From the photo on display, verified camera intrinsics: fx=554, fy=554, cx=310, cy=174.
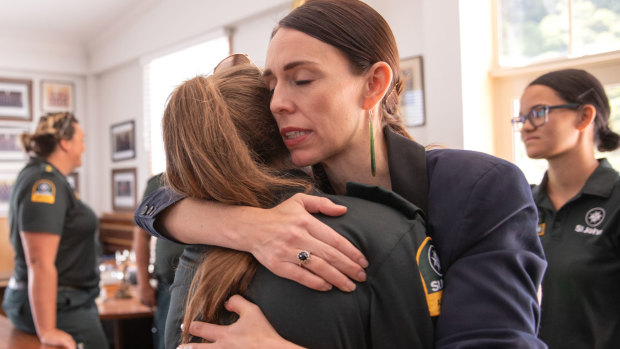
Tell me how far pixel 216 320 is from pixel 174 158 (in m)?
0.32

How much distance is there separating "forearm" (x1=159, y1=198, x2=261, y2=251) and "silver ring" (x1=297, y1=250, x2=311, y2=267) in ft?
0.38

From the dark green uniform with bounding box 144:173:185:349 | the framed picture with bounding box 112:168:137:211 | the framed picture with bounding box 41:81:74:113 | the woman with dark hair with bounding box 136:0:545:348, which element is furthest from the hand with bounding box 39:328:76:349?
the framed picture with bounding box 41:81:74:113

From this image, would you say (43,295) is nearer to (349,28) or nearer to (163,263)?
(163,263)

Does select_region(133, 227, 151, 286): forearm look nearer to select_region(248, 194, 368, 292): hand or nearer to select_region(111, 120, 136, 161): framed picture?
select_region(248, 194, 368, 292): hand

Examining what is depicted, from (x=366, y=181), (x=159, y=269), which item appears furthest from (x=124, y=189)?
(x=366, y=181)

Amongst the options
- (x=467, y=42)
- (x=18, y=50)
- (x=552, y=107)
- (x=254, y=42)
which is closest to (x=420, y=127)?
(x=467, y=42)

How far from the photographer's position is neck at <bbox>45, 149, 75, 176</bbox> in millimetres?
2787

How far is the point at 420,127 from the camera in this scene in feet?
11.6

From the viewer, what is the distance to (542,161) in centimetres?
304

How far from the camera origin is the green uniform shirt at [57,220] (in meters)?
2.50

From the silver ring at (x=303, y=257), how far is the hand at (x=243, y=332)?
0.11 m

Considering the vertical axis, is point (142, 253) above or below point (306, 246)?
below

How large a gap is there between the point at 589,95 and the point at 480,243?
146cm

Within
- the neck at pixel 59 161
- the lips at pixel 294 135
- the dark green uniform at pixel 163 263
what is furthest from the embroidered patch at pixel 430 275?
the neck at pixel 59 161
